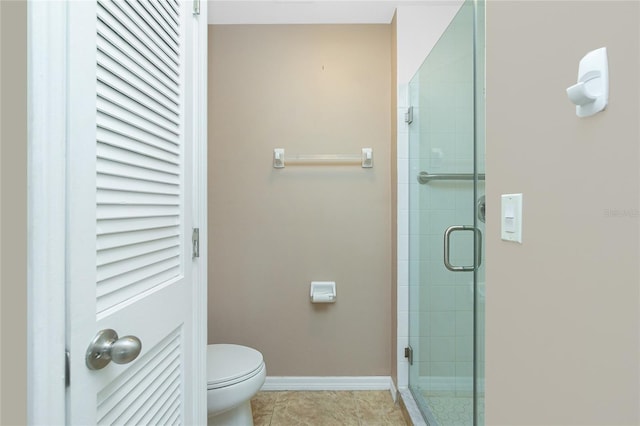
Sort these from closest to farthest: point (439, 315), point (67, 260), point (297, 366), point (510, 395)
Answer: point (67, 260) < point (510, 395) < point (439, 315) < point (297, 366)

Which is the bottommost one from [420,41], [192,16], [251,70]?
[192,16]

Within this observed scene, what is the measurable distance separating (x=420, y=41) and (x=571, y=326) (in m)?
1.91

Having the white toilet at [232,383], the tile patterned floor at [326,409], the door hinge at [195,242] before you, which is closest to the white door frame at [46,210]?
the door hinge at [195,242]

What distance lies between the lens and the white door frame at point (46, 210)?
1.60ft

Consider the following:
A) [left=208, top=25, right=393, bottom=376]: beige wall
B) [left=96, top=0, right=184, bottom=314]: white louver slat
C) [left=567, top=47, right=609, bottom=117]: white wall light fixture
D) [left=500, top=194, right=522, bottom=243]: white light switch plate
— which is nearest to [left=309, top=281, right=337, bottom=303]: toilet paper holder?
[left=208, top=25, right=393, bottom=376]: beige wall

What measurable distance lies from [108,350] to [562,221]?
2.84 feet

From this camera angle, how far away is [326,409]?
6.14 ft

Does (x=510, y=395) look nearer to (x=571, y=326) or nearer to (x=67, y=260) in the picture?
(x=571, y=326)

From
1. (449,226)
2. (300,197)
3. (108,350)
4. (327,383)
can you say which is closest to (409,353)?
(327,383)

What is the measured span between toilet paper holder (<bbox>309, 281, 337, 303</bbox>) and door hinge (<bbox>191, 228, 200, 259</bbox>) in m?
1.09

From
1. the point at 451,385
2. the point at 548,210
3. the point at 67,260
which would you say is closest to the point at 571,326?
the point at 548,210

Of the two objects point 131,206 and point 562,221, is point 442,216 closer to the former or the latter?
point 562,221

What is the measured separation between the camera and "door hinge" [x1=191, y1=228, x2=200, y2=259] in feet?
3.47

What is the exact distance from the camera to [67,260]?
53 centimetres
